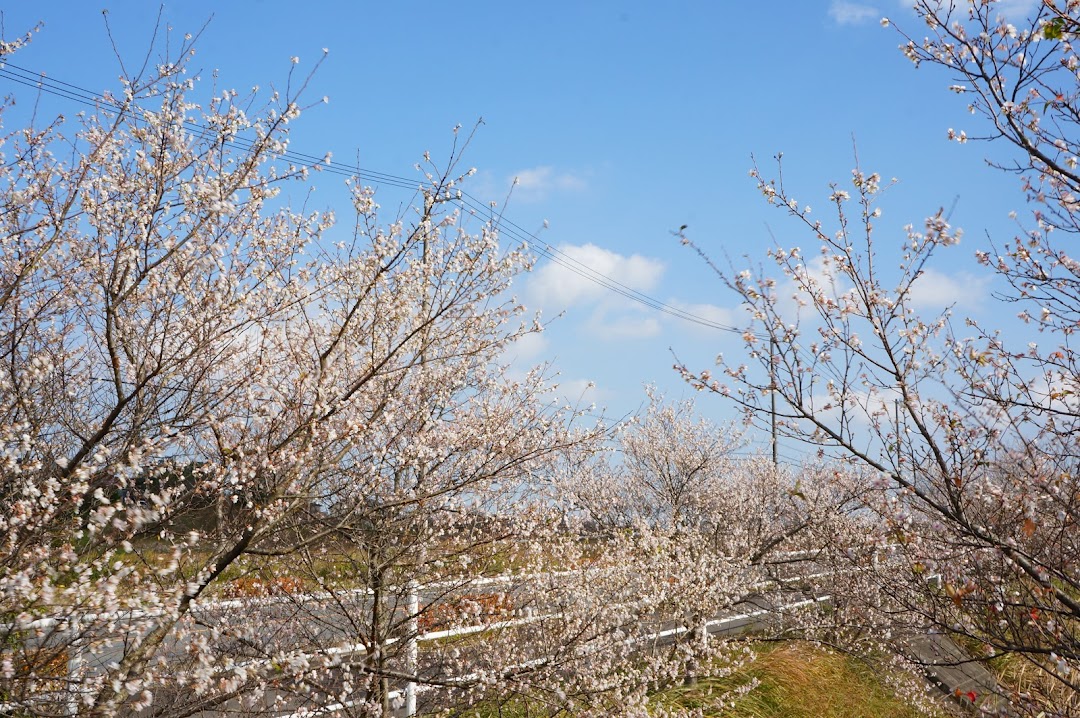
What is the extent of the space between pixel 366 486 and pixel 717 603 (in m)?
5.82

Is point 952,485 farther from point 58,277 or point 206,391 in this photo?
point 58,277

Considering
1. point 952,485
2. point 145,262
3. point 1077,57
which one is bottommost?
point 952,485

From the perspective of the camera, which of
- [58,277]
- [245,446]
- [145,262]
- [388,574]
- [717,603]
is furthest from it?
[717,603]

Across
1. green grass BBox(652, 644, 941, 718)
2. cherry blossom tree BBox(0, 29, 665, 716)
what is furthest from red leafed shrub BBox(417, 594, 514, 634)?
green grass BBox(652, 644, 941, 718)

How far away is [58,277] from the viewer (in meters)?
5.23

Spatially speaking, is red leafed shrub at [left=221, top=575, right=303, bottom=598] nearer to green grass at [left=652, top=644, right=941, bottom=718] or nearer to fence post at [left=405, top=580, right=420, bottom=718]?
fence post at [left=405, top=580, right=420, bottom=718]

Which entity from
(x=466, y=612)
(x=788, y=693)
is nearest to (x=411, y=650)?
(x=466, y=612)

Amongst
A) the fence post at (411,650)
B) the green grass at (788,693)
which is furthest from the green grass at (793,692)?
the fence post at (411,650)

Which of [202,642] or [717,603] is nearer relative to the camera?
[202,642]

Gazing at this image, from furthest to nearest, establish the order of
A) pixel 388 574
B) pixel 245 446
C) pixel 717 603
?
pixel 717 603, pixel 388 574, pixel 245 446

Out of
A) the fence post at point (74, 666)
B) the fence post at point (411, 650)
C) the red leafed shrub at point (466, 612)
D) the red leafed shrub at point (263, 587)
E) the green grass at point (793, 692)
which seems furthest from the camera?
the green grass at point (793, 692)

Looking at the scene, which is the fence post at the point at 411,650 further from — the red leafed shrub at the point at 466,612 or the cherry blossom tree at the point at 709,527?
the cherry blossom tree at the point at 709,527

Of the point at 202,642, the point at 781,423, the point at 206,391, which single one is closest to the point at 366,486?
the point at 206,391

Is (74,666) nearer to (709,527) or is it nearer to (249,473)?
(249,473)
